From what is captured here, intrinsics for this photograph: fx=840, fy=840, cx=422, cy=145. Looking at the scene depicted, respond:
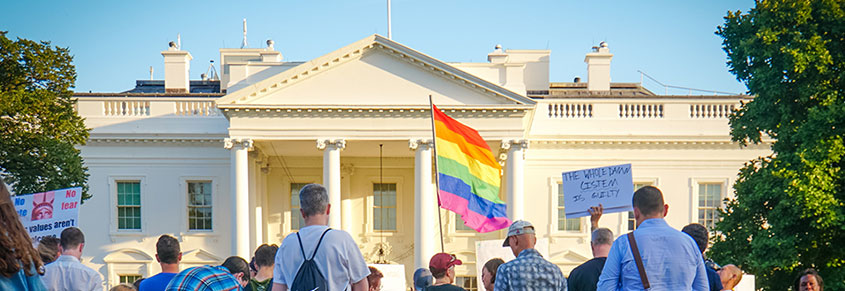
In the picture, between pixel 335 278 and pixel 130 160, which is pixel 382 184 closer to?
pixel 130 160

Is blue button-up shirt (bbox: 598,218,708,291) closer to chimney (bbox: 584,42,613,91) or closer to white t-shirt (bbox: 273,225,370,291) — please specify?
white t-shirt (bbox: 273,225,370,291)

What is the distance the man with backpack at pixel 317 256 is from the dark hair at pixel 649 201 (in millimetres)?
1954

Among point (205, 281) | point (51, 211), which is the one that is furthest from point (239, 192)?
point (205, 281)

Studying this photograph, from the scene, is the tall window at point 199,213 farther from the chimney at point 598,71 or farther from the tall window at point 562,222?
the chimney at point 598,71

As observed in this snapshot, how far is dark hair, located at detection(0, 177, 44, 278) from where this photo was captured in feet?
10.1

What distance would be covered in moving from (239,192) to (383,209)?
647 cm

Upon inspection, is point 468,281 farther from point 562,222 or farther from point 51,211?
point 51,211

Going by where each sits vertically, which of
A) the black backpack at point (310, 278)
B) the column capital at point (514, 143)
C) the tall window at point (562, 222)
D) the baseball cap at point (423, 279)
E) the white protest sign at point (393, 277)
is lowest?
the tall window at point (562, 222)

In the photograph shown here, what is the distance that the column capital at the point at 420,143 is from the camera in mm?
24859

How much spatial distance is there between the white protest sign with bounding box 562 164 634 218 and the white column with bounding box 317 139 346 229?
15.2 metres

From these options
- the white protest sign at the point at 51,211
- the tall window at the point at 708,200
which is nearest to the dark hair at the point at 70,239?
the white protest sign at the point at 51,211

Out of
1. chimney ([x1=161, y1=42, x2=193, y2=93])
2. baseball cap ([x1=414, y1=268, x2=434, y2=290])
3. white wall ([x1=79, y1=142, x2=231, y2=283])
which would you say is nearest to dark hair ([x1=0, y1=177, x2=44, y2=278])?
baseball cap ([x1=414, y1=268, x2=434, y2=290])

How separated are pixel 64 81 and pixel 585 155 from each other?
16.7 meters

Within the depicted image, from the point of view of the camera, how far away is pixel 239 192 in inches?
977
